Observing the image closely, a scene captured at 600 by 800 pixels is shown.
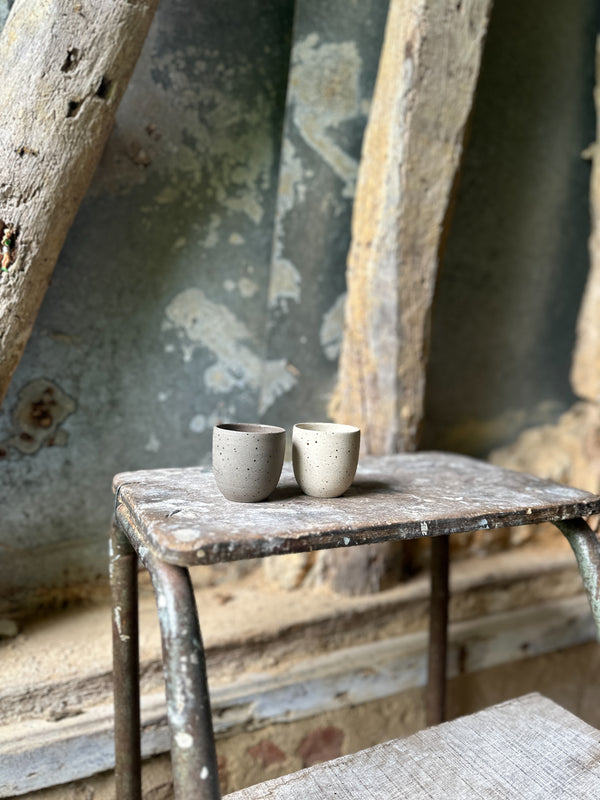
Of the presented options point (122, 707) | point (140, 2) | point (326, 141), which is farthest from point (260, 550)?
point (326, 141)

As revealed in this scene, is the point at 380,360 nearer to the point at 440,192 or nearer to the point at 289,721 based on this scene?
the point at 440,192

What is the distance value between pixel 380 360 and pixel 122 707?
3.07ft

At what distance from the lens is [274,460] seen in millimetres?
945

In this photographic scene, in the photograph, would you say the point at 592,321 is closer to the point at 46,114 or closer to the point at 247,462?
the point at 247,462

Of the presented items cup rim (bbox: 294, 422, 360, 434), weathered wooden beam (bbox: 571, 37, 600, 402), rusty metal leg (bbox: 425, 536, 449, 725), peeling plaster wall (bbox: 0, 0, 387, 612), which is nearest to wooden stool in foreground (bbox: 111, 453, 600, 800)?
cup rim (bbox: 294, 422, 360, 434)

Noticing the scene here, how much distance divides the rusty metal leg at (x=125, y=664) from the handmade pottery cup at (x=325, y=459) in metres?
0.35

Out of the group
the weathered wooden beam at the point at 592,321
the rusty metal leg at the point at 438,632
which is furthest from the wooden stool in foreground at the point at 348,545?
the weathered wooden beam at the point at 592,321

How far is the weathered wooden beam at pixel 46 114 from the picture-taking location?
110 centimetres

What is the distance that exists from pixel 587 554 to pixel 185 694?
0.70 meters

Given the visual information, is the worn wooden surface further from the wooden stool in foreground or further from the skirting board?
the skirting board

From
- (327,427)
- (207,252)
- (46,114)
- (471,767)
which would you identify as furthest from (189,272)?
(471,767)

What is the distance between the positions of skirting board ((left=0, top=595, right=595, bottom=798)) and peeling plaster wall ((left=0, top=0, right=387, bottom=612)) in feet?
1.13

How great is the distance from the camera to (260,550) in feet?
2.63

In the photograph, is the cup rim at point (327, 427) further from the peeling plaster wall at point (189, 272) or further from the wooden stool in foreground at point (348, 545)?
the peeling plaster wall at point (189, 272)
